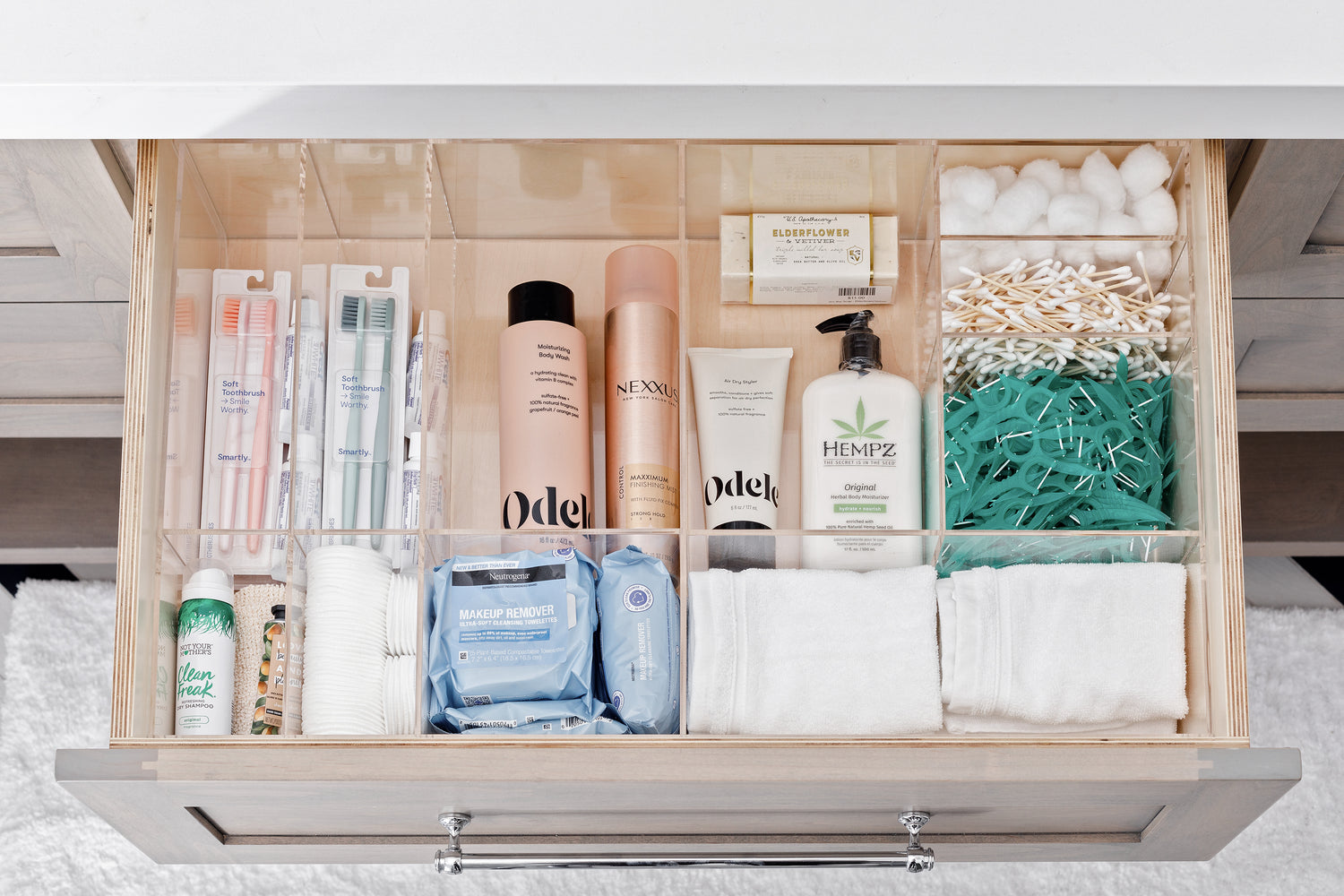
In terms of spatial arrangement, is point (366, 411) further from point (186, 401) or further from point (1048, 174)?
point (1048, 174)

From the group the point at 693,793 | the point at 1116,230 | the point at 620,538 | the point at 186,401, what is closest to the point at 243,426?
the point at 186,401

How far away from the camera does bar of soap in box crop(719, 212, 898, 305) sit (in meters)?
0.99

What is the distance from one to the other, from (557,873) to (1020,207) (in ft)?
2.34

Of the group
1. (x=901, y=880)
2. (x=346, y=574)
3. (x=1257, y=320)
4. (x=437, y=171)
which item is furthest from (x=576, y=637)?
(x=1257, y=320)

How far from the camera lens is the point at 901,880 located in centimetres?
116

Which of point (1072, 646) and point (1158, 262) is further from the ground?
point (1158, 262)

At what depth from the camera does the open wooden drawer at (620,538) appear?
786 millimetres

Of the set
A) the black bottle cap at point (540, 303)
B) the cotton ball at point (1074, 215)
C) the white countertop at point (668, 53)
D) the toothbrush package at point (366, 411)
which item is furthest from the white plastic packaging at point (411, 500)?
the cotton ball at point (1074, 215)

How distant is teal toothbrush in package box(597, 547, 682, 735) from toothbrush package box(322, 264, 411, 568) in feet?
0.54

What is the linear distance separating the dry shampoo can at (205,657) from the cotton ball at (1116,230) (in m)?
0.67

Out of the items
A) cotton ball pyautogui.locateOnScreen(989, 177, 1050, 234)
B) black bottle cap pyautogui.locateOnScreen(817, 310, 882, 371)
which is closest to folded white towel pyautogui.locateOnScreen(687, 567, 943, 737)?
black bottle cap pyautogui.locateOnScreen(817, 310, 882, 371)

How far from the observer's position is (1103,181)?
0.93 meters

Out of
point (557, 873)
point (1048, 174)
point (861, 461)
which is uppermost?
point (1048, 174)

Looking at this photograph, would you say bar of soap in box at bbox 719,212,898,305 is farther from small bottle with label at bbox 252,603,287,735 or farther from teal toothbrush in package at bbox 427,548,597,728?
small bottle with label at bbox 252,603,287,735
